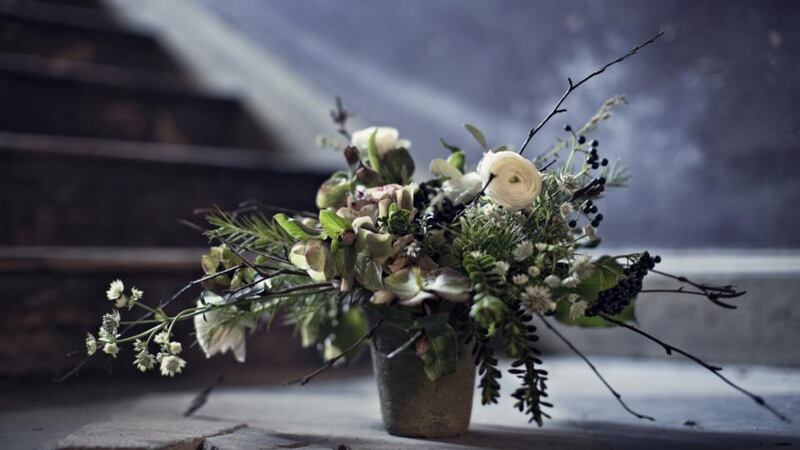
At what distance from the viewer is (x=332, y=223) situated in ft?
2.80

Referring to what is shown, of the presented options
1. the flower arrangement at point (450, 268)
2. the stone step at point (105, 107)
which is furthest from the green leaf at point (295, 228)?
the stone step at point (105, 107)

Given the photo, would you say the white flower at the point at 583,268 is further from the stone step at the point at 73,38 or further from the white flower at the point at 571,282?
the stone step at the point at 73,38

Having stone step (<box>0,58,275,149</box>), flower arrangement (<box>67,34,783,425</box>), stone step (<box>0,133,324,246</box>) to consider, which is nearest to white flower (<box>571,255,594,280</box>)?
flower arrangement (<box>67,34,783,425</box>)

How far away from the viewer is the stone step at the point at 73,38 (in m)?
A: 2.31

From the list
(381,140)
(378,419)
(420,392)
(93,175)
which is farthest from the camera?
(93,175)

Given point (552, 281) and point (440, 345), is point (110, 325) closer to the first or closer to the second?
point (440, 345)

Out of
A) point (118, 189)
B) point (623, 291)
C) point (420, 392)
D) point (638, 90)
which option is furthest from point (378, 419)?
point (638, 90)

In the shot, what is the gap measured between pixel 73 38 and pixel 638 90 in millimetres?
1713

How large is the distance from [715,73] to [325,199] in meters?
1.12

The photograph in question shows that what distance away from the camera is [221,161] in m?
1.88

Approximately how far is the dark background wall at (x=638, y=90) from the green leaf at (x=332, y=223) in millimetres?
1147

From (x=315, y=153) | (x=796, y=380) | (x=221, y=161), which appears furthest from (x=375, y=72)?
(x=796, y=380)

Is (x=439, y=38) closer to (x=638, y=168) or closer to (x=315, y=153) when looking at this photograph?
(x=315, y=153)

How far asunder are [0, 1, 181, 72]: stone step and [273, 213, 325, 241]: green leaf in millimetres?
1817
